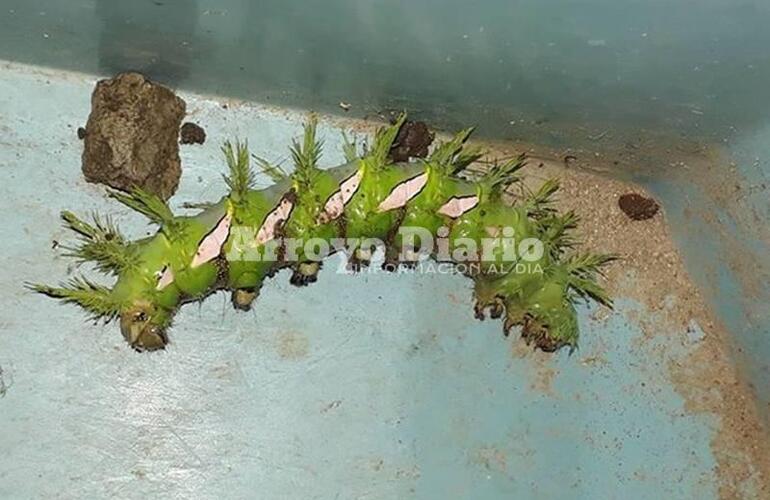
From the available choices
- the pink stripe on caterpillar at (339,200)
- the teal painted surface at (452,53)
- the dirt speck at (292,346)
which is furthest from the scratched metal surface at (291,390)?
the pink stripe on caterpillar at (339,200)

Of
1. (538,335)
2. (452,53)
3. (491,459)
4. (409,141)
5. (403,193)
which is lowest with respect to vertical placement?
(491,459)

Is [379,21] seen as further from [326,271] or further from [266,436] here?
[266,436]

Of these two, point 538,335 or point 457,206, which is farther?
point 538,335

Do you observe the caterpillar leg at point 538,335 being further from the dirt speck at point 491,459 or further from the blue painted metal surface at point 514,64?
the blue painted metal surface at point 514,64

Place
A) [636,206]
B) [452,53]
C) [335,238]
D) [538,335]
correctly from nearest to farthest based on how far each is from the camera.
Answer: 1. [452,53]
2. [335,238]
3. [538,335]
4. [636,206]

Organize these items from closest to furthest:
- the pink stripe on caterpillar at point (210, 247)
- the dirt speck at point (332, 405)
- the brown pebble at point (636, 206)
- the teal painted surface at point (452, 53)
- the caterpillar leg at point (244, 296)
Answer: the teal painted surface at point (452, 53), the pink stripe on caterpillar at point (210, 247), the caterpillar leg at point (244, 296), the dirt speck at point (332, 405), the brown pebble at point (636, 206)

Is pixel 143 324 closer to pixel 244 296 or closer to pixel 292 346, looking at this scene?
pixel 244 296

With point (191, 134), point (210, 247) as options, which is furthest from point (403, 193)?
point (191, 134)
